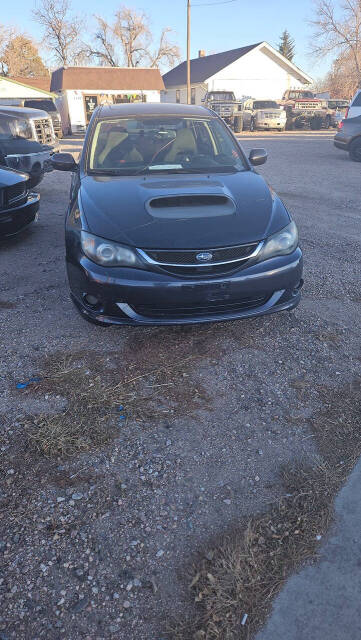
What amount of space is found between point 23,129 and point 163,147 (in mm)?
7420

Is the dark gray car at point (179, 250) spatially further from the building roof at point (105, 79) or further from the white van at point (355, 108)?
the building roof at point (105, 79)

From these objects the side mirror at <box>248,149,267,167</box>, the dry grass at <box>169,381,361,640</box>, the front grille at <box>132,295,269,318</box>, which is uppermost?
the side mirror at <box>248,149,267,167</box>

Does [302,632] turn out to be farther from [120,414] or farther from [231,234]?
[231,234]

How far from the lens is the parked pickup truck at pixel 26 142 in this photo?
8617mm

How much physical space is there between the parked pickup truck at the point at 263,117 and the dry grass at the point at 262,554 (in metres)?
26.5

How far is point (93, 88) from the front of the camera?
3297cm

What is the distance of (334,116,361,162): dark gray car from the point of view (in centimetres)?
1316

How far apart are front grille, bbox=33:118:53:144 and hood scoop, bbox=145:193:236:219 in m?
9.33

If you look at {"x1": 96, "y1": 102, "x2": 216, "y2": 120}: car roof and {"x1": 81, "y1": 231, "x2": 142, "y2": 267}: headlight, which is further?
{"x1": 96, "y1": 102, "x2": 216, "y2": 120}: car roof

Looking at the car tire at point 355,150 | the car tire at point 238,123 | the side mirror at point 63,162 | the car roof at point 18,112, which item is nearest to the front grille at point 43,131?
the car roof at point 18,112

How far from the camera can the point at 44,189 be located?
972 centimetres

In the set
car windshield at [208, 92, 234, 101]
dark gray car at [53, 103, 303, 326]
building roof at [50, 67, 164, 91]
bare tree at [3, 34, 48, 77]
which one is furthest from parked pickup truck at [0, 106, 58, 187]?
bare tree at [3, 34, 48, 77]

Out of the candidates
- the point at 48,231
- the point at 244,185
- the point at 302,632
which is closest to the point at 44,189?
the point at 48,231

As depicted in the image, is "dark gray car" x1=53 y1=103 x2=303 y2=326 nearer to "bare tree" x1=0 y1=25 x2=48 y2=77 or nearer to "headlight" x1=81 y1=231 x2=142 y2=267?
"headlight" x1=81 y1=231 x2=142 y2=267
